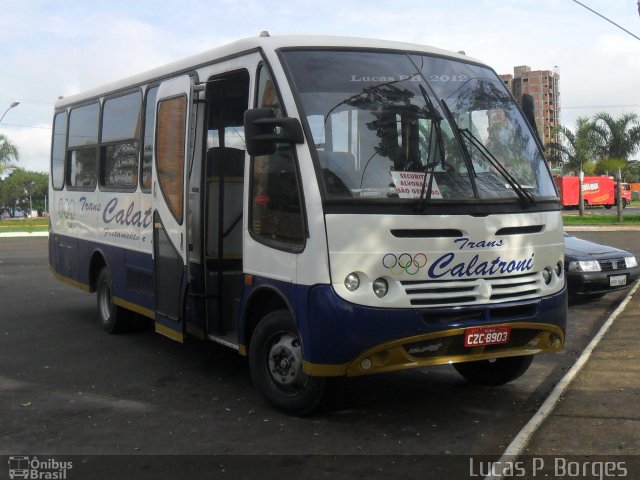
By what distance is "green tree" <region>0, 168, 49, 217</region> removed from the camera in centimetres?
12475

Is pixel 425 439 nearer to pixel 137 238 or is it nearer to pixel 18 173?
pixel 137 238

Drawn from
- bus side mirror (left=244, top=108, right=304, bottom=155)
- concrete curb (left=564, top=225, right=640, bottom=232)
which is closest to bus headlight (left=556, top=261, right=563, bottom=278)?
bus side mirror (left=244, top=108, right=304, bottom=155)

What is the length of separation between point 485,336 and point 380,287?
3.02 ft

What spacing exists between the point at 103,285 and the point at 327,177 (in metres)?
5.43

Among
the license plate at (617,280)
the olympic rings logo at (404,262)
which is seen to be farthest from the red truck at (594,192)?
the olympic rings logo at (404,262)

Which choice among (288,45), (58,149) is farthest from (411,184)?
(58,149)

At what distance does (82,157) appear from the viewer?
10961 millimetres

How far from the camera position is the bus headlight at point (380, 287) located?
5.77 m

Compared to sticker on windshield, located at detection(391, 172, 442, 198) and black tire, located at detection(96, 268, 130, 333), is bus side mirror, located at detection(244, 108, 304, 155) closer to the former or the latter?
sticker on windshield, located at detection(391, 172, 442, 198)

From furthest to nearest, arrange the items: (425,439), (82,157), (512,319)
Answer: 1. (82,157)
2. (512,319)
3. (425,439)

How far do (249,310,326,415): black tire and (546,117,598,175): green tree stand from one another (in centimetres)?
3611

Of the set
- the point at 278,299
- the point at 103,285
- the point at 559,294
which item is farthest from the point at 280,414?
the point at 103,285

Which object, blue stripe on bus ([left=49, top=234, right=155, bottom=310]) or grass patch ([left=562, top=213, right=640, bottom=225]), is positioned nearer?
blue stripe on bus ([left=49, top=234, right=155, bottom=310])

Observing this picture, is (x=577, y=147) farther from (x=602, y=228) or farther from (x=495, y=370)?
(x=495, y=370)
